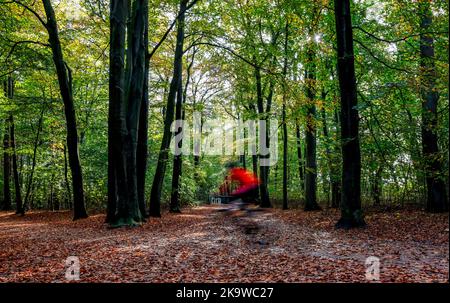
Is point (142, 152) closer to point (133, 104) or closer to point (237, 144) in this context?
point (133, 104)

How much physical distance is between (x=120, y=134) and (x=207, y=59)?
13.2 metres

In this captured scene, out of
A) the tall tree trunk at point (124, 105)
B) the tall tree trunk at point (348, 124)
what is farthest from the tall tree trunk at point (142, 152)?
the tall tree trunk at point (348, 124)

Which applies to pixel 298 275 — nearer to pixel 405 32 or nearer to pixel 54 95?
pixel 405 32

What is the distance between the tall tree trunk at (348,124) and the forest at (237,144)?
4cm

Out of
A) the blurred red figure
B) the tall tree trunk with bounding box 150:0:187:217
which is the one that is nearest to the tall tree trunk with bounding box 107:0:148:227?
the tall tree trunk with bounding box 150:0:187:217

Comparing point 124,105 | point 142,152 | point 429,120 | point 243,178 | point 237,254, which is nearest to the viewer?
point 237,254

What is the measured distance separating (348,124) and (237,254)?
5.85 metres

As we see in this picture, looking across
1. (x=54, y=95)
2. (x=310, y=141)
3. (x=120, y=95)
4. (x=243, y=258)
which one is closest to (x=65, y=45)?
(x=54, y=95)

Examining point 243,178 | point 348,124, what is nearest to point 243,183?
point 243,178

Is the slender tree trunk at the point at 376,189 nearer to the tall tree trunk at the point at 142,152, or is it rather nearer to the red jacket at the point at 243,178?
the tall tree trunk at the point at 142,152

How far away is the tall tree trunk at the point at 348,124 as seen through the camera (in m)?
9.91

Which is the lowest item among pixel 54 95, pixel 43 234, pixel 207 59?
pixel 43 234

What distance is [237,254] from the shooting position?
22.0ft
